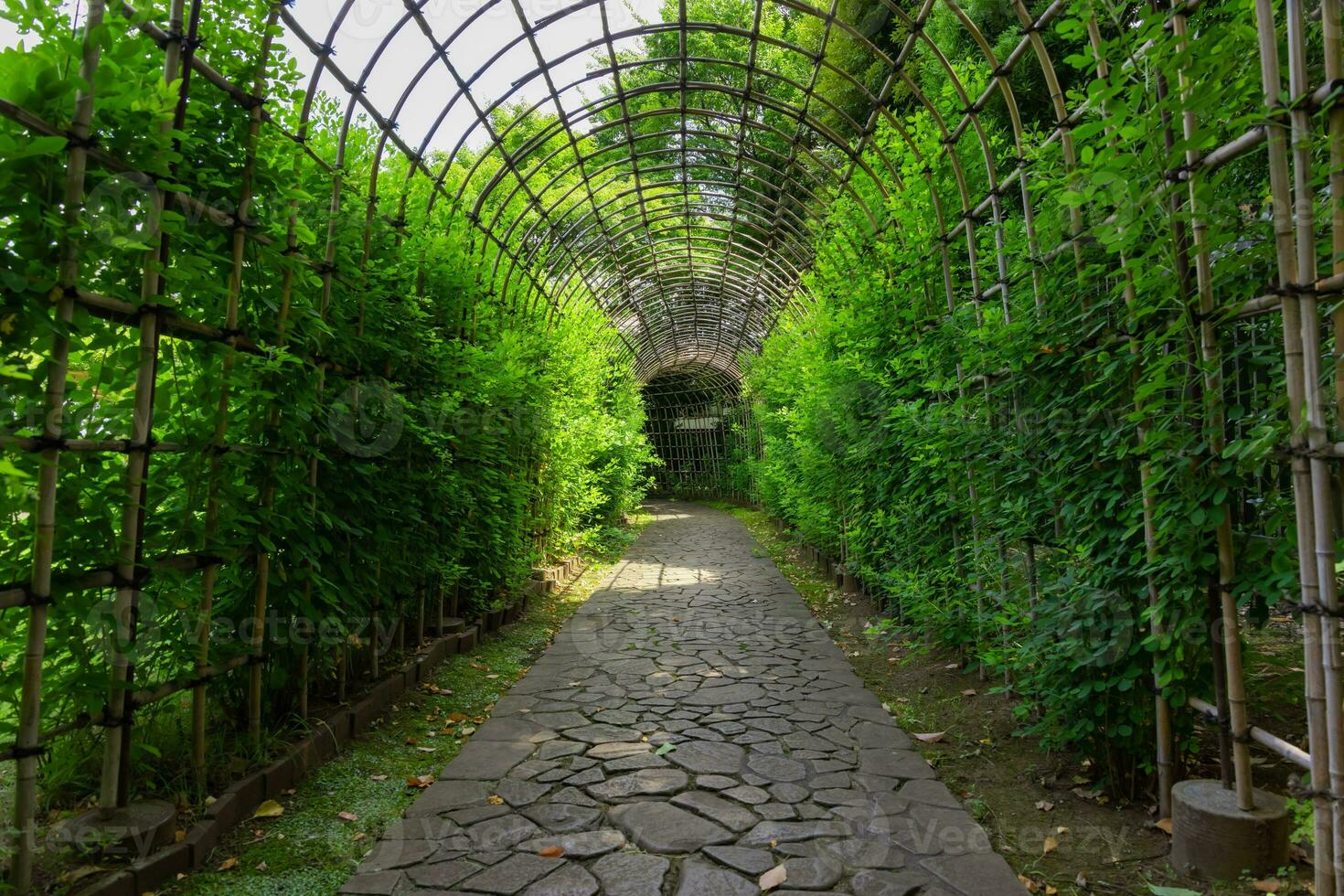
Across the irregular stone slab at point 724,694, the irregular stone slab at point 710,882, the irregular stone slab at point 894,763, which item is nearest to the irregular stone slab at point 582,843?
the irregular stone slab at point 710,882

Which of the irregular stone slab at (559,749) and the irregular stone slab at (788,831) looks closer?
the irregular stone slab at (788,831)

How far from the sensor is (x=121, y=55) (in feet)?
7.13

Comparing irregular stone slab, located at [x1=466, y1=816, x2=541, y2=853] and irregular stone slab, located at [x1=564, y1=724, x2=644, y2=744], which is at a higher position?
irregular stone slab, located at [x1=564, y1=724, x2=644, y2=744]

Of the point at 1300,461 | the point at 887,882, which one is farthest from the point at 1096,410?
the point at 887,882

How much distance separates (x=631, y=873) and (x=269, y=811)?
4.70 ft

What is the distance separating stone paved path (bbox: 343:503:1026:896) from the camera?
2.55 m

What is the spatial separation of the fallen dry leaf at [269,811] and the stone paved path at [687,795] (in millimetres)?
449

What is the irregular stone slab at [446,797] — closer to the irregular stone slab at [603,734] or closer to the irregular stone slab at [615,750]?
the irregular stone slab at [615,750]

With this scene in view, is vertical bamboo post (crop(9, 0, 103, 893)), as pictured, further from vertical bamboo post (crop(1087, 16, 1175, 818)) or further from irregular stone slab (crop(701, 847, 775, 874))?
vertical bamboo post (crop(1087, 16, 1175, 818))

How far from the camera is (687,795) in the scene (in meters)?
3.21

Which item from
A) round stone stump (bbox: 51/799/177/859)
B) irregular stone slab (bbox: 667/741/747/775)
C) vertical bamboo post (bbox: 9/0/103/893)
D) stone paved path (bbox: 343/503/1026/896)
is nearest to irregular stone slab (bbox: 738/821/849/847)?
stone paved path (bbox: 343/503/1026/896)

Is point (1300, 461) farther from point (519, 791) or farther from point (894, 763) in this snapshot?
point (519, 791)

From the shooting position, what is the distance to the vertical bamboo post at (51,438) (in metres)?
2.05

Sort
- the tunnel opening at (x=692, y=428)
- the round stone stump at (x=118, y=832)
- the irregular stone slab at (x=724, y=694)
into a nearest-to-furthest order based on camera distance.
Result: the round stone stump at (x=118, y=832) → the irregular stone slab at (x=724, y=694) → the tunnel opening at (x=692, y=428)
